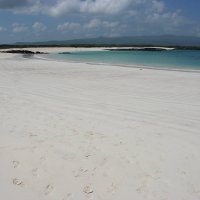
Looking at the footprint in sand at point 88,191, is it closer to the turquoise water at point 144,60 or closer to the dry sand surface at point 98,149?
the dry sand surface at point 98,149

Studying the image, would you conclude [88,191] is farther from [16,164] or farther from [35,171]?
[16,164]

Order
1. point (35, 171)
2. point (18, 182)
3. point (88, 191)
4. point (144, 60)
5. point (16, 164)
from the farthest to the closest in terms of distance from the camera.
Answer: point (144, 60) < point (16, 164) < point (35, 171) < point (18, 182) < point (88, 191)

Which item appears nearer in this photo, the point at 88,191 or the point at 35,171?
the point at 88,191

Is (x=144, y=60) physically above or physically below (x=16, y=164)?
below

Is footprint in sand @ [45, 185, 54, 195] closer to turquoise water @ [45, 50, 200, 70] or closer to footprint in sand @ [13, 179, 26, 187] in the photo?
footprint in sand @ [13, 179, 26, 187]

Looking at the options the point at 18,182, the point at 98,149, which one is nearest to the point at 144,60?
the point at 98,149

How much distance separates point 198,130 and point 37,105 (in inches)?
166

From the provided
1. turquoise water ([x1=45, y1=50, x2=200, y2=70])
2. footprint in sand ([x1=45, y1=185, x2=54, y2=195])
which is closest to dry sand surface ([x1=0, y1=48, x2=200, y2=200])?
footprint in sand ([x1=45, y1=185, x2=54, y2=195])

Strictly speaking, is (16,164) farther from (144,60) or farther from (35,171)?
(144,60)

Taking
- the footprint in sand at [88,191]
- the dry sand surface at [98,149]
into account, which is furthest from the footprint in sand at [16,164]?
the footprint in sand at [88,191]

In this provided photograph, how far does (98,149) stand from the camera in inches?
148

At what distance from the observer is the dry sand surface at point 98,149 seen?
9.21 ft

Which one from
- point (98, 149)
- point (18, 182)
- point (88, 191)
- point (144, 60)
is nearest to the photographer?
point (88, 191)

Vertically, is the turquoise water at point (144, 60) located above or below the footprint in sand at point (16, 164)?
below
